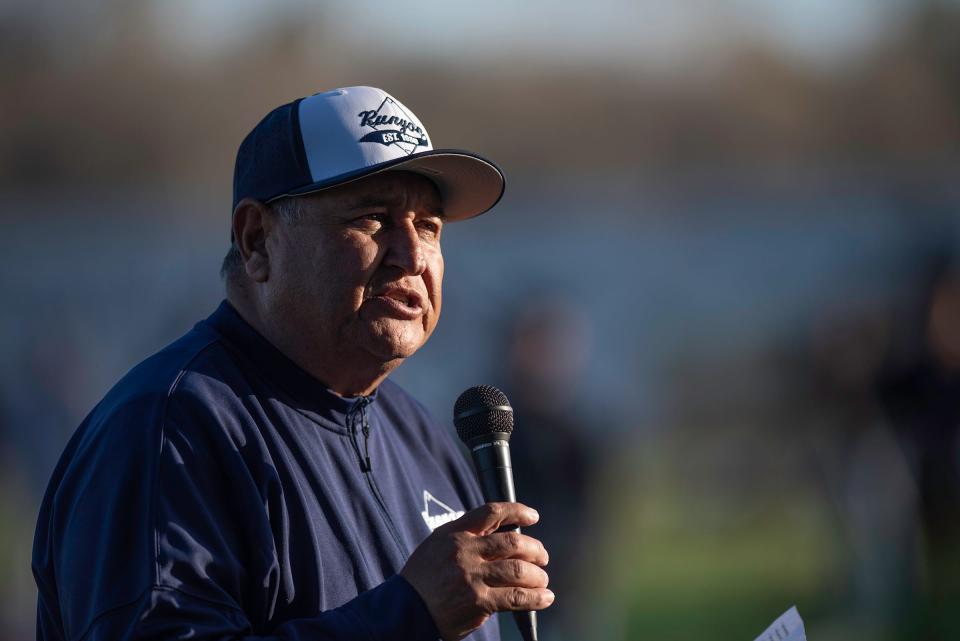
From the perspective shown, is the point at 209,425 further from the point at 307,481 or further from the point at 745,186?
the point at 745,186

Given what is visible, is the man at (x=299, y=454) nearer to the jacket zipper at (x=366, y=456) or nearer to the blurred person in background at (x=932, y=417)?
the jacket zipper at (x=366, y=456)

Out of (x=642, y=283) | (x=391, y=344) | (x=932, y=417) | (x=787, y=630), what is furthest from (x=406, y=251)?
(x=642, y=283)

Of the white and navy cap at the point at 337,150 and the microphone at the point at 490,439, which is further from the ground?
the white and navy cap at the point at 337,150

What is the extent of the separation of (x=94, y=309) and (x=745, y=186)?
12.4m

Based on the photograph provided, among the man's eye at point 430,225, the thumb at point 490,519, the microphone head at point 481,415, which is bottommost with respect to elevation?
the thumb at point 490,519

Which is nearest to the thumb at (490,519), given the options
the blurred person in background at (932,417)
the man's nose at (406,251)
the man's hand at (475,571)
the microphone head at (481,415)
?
the man's hand at (475,571)

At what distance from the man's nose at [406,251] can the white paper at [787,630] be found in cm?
112

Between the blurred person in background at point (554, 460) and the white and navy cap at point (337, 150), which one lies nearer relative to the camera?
the white and navy cap at point (337, 150)

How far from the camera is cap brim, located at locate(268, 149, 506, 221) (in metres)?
2.80

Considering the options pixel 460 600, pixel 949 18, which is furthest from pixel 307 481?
pixel 949 18

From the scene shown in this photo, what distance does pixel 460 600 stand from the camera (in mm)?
2408

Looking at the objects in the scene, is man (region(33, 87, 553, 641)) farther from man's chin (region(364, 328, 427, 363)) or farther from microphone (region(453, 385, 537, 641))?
microphone (region(453, 385, 537, 641))

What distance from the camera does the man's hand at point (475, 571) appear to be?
2.41 metres

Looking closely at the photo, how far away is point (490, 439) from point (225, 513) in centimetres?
62
